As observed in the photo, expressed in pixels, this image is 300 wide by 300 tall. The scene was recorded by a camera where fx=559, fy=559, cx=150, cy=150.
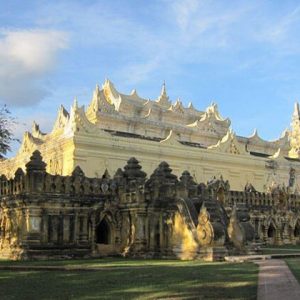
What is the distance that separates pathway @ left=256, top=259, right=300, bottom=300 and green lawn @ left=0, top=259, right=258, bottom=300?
0.71 ft

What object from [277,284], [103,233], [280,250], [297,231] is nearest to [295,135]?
[297,231]

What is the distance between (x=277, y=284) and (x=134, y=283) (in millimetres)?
3355

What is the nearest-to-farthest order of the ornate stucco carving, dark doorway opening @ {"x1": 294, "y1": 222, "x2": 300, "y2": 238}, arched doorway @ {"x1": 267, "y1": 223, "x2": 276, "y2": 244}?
1. arched doorway @ {"x1": 267, "y1": 223, "x2": 276, "y2": 244}
2. dark doorway opening @ {"x1": 294, "y1": 222, "x2": 300, "y2": 238}
3. the ornate stucco carving

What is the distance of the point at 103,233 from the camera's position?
26.6 m

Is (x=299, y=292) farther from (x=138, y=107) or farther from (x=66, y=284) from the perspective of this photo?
(x=138, y=107)

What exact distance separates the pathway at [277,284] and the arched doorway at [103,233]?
35.6ft

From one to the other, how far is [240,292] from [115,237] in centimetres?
1498

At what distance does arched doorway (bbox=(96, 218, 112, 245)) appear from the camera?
26.2m

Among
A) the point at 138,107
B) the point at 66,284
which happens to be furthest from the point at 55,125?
the point at 66,284

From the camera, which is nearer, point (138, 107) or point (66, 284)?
point (66, 284)

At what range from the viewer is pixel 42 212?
78.8 ft

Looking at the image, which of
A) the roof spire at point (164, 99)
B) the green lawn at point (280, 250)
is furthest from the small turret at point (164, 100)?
the green lawn at point (280, 250)

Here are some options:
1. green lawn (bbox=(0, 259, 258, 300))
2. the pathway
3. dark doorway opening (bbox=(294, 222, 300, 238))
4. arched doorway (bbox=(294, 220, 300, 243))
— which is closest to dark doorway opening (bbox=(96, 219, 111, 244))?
green lawn (bbox=(0, 259, 258, 300))

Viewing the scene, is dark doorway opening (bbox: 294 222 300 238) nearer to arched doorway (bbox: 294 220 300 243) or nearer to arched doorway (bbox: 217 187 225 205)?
arched doorway (bbox: 294 220 300 243)
